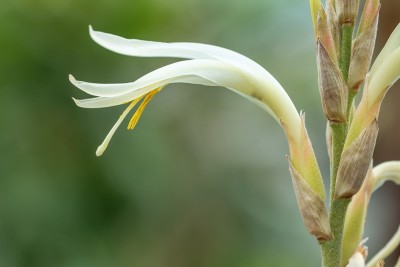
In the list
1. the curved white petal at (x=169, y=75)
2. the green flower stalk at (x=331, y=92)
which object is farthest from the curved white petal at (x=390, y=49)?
the curved white petal at (x=169, y=75)

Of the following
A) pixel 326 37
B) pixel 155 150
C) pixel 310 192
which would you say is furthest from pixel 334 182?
pixel 155 150

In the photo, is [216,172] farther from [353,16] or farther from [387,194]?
[353,16]

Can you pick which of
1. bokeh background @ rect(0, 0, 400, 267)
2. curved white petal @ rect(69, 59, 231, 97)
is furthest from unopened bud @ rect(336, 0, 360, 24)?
bokeh background @ rect(0, 0, 400, 267)

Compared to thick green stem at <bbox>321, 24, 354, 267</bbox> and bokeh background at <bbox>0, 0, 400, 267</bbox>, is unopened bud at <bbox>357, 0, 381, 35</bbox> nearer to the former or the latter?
thick green stem at <bbox>321, 24, 354, 267</bbox>

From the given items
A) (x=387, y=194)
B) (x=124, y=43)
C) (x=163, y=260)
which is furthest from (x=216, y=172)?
(x=124, y=43)

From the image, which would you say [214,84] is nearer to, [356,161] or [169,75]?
[169,75]

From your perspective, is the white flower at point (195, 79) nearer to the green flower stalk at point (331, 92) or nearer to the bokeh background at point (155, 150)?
the green flower stalk at point (331, 92)
